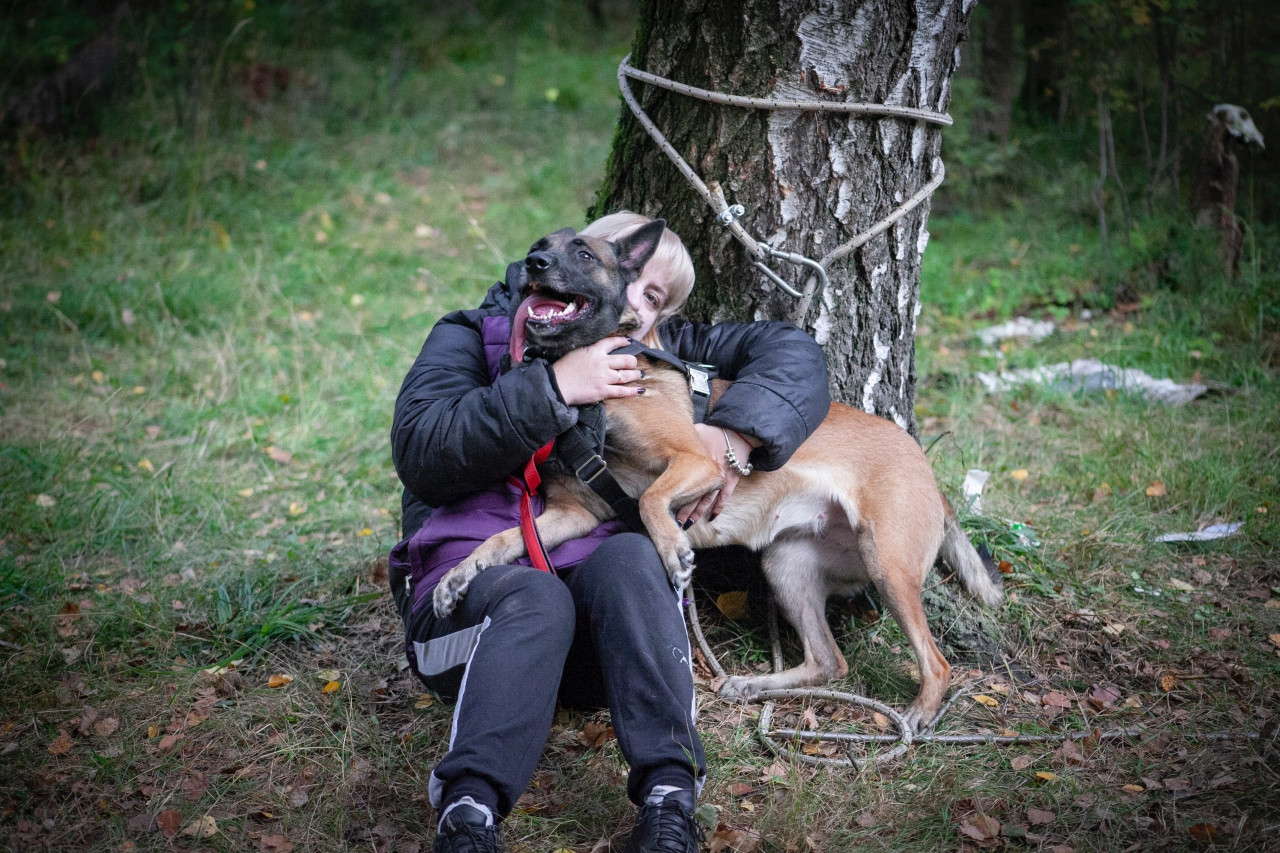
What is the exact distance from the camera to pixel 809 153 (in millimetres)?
3152

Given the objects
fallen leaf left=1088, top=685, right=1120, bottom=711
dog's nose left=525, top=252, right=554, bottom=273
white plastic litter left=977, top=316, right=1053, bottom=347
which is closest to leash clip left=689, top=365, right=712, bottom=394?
dog's nose left=525, top=252, right=554, bottom=273

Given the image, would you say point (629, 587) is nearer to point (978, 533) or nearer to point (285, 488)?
point (978, 533)

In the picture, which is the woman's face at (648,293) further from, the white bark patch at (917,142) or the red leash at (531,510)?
the white bark patch at (917,142)

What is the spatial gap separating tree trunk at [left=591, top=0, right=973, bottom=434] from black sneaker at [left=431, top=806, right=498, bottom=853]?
198cm

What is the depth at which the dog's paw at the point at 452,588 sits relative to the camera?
258cm

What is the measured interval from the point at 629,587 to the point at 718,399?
80 centimetres

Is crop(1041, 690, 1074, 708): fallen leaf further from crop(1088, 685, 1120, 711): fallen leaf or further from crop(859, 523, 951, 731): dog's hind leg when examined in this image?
crop(859, 523, 951, 731): dog's hind leg

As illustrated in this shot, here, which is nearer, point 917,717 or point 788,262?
point 917,717

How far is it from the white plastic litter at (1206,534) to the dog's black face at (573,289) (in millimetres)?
2523

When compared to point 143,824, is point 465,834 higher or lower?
higher

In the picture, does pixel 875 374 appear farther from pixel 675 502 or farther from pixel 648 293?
pixel 675 502

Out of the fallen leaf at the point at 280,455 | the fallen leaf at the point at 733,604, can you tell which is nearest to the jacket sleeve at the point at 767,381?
the fallen leaf at the point at 733,604

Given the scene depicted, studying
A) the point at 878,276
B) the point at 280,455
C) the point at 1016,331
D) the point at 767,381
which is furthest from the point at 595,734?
the point at 1016,331

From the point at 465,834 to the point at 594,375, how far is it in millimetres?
1335
